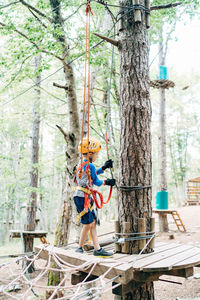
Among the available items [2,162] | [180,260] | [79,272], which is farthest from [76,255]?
[2,162]

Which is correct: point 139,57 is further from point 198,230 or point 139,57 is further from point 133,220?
point 198,230

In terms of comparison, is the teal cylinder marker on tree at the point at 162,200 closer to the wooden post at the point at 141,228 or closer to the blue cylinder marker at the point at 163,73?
the blue cylinder marker at the point at 163,73

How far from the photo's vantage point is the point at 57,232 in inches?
208

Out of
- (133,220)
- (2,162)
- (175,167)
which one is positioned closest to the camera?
(133,220)

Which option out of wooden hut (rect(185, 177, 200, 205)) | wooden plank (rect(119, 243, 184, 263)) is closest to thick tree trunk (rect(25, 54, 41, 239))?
wooden plank (rect(119, 243, 184, 263))

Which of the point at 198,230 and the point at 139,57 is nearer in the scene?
the point at 139,57

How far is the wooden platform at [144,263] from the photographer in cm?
238

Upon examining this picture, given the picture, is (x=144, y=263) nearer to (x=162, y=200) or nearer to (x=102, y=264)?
(x=102, y=264)

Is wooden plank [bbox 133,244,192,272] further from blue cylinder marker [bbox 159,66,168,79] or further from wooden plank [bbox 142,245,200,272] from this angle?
blue cylinder marker [bbox 159,66,168,79]

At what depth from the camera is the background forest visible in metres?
5.08

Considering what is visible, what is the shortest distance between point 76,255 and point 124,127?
5.46ft

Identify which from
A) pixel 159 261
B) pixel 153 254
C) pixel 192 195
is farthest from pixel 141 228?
pixel 192 195

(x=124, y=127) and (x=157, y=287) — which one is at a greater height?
(x=124, y=127)

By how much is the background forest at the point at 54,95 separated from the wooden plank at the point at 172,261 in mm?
2977
